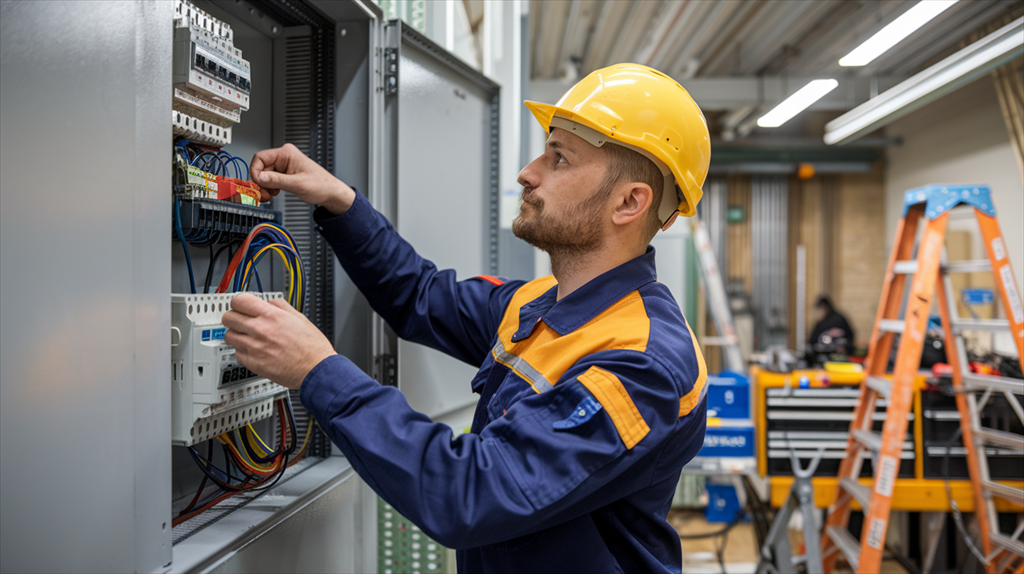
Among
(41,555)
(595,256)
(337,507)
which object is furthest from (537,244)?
(41,555)

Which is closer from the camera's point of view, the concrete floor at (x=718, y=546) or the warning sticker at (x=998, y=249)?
the warning sticker at (x=998, y=249)

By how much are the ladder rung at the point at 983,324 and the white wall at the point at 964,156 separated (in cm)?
23

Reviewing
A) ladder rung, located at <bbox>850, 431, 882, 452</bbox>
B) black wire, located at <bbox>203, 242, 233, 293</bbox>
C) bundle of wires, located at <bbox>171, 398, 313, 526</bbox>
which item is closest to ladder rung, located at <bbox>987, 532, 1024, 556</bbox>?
ladder rung, located at <bbox>850, 431, 882, 452</bbox>

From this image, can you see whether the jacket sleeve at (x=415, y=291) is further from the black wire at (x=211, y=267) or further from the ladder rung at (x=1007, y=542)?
the ladder rung at (x=1007, y=542)

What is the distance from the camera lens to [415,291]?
1426 millimetres

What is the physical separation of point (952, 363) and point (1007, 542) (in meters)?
0.77

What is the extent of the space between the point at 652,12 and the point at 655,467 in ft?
10.8

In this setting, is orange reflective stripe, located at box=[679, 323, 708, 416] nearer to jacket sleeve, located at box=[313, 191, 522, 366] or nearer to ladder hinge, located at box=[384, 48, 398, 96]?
jacket sleeve, located at box=[313, 191, 522, 366]

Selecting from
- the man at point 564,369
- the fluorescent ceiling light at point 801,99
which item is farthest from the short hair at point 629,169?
the fluorescent ceiling light at point 801,99

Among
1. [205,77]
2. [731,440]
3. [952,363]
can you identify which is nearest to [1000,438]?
[952,363]

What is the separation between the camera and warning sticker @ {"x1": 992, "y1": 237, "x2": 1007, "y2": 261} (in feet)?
8.18

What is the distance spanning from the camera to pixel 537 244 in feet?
3.74

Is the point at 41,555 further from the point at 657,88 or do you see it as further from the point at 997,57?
the point at 997,57

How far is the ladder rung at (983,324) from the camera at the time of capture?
2.52 metres
